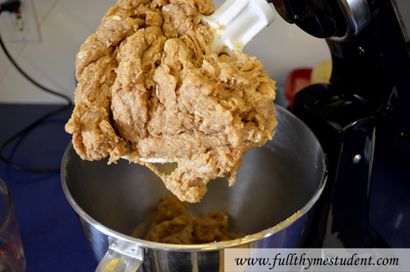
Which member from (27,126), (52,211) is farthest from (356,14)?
(27,126)

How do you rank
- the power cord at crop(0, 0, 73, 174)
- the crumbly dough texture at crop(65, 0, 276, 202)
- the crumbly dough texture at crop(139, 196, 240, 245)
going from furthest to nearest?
the power cord at crop(0, 0, 73, 174) < the crumbly dough texture at crop(139, 196, 240, 245) < the crumbly dough texture at crop(65, 0, 276, 202)

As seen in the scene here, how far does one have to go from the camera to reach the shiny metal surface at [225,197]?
46 cm

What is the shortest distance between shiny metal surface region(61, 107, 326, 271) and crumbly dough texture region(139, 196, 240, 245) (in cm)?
2

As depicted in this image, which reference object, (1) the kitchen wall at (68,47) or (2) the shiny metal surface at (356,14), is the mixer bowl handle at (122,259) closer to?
(2) the shiny metal surface at (356,14)

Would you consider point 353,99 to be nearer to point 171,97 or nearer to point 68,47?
point 171,97

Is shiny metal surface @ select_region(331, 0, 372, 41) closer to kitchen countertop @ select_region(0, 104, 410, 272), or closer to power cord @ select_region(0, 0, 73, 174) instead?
kitchen countertop @ select_region(0, 104, 410, 272)

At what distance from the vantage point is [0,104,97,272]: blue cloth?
689 mm

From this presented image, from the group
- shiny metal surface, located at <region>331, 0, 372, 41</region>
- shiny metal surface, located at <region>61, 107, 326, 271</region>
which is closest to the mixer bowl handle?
shiny metal surface, located at <region>61, 107, 326, 271</region>

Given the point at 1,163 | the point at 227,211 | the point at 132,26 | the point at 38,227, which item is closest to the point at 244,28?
the point at 132,26

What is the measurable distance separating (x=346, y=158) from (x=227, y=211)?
24cm

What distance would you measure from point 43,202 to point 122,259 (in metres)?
0.37

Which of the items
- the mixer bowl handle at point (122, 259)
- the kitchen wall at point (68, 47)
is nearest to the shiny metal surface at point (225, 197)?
the mixer bowl handle at point (122, 259)

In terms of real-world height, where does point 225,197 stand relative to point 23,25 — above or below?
below

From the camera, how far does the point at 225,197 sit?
2.42ft
